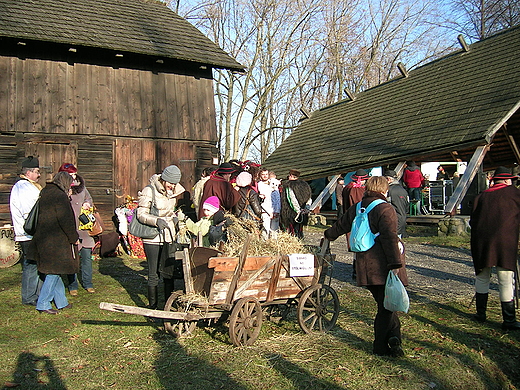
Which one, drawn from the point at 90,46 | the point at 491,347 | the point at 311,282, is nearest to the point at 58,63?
the point at 90,46

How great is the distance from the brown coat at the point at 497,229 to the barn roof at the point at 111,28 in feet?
35.1

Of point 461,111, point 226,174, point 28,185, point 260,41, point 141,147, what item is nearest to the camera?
point 28,185

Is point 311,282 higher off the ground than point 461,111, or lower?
lower

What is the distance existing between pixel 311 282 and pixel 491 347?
2.18 metres

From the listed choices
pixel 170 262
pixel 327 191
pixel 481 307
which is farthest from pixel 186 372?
pixel 327 191

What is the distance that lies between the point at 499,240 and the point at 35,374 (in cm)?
552

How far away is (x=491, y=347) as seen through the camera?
6.17 metres

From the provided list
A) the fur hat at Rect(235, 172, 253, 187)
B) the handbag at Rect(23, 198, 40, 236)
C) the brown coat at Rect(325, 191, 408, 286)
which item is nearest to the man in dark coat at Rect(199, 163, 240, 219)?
the fur hat at Rect(235, 172, 253, 187)

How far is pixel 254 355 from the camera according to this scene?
18.3 ft

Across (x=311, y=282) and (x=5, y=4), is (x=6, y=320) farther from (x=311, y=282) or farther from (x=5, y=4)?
(x=5, y=4)

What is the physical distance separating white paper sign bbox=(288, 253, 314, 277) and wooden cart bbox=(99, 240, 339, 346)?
68 millimetres

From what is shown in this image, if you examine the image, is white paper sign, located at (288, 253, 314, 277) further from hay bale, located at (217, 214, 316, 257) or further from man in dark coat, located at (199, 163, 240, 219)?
man in dark coat, located at (199, 163, 240, 219)

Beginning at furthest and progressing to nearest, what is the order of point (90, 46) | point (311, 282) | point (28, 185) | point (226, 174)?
point (90, 46) → point (226, 174) → point (28, 185) → point (311, 282)

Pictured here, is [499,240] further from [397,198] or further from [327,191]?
[327,191]
